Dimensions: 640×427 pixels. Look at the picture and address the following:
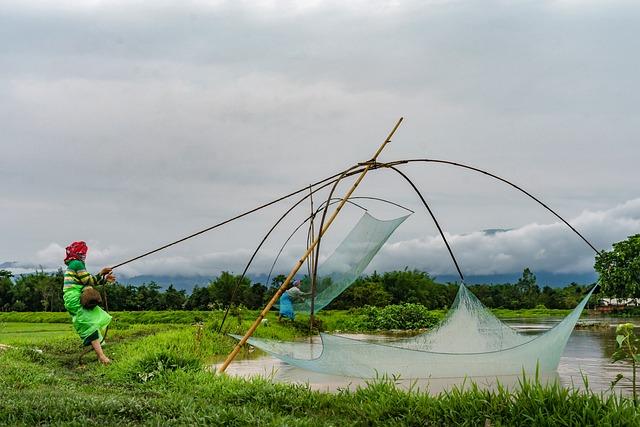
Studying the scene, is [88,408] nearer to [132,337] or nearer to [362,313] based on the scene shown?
[132,337]

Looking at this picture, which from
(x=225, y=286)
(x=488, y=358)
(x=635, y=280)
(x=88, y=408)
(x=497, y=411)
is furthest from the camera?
(x=635, y=280)

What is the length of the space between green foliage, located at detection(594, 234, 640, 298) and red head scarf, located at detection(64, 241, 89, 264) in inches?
967

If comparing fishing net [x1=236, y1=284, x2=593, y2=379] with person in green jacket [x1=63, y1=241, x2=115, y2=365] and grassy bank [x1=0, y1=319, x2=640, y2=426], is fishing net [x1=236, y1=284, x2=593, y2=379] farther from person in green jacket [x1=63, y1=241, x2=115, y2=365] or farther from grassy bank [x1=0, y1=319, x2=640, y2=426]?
person in green jacket [x1=63, y1=241, x2=115, y2=365]

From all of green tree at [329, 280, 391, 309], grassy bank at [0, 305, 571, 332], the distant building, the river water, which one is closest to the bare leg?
the river water

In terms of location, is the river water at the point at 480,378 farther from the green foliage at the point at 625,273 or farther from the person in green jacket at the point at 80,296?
the green foliage at the point at 625,273

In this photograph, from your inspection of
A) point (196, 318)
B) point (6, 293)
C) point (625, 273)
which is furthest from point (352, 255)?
point (6, 293)

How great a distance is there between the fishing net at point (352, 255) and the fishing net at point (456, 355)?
62.8 inches

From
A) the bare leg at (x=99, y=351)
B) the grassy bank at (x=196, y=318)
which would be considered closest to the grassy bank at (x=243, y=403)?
the bare leg at (x=99, y=351)

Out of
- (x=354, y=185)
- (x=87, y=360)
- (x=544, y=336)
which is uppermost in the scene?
(x=354, y=185)

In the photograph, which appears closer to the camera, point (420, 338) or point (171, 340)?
point (420, 338)

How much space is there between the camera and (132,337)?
1251cm

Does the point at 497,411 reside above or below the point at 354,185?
below

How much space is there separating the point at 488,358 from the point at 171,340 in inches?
208

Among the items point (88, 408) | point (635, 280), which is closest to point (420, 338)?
point (88, 408)
